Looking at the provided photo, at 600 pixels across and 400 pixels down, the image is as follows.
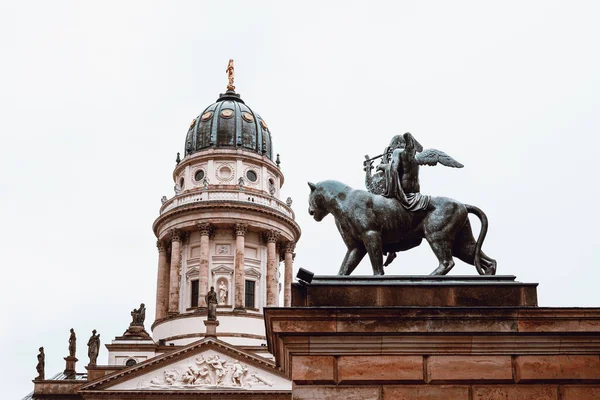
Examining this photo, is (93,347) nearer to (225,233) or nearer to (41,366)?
(41,366)

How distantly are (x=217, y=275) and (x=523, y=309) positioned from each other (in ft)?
203

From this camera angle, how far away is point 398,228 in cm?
1202

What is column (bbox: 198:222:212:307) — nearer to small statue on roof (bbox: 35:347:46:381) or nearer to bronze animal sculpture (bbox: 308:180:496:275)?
small statue on roof (bbox: 35:347:46:381)

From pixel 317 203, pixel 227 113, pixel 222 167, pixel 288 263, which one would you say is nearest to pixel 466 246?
pixel 317 203


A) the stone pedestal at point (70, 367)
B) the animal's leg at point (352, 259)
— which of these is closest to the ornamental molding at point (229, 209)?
the stone pedestal at point (70, 367)

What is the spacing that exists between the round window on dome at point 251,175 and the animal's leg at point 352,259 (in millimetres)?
63710

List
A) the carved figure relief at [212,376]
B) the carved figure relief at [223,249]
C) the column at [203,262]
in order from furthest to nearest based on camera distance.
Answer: the carved figure relief at [223,249], the column at [203,262], the carved figure relief at [212,376]

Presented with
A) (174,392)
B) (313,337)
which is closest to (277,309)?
(313,337)

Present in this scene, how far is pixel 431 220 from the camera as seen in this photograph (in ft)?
39.3

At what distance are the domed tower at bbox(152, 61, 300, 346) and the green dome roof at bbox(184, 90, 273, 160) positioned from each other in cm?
8

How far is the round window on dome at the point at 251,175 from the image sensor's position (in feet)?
248

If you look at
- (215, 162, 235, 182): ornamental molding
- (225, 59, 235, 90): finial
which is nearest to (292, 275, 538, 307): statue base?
(215, 162, 235, 182): ornamental molding

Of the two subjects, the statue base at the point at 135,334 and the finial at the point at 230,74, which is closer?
the statue base at the point at 135,334

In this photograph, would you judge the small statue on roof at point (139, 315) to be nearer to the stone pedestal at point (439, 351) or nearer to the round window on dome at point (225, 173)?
the round window on dome at point (225, 173)
